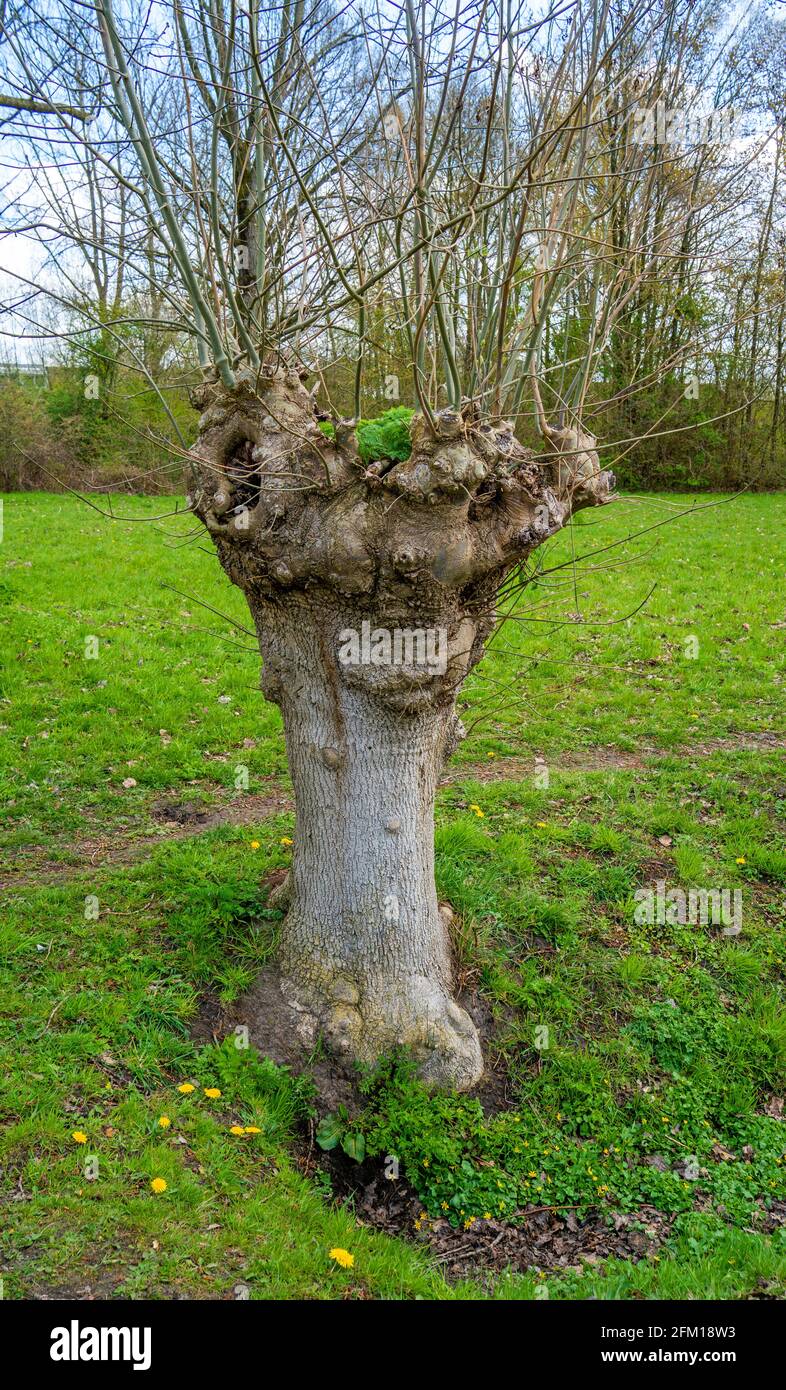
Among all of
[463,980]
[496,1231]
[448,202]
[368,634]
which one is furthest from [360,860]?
[448,202]

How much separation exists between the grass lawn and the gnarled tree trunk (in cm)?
33

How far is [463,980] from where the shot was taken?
15.6 ft

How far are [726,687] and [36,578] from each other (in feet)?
26.3

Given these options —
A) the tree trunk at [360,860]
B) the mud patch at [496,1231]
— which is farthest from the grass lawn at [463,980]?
the tree trunk at [360,860]

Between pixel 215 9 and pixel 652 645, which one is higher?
pixel 215 9

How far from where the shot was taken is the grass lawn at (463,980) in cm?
342

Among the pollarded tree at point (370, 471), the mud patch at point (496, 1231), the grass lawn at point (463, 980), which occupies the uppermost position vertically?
the pollarded tree at point (370, 471)

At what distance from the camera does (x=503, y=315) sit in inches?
130

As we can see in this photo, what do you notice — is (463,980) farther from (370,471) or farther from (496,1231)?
(370,471)

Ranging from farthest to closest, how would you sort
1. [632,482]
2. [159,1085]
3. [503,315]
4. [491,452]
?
[632,482], [159,1085], [491,452], [503,315]

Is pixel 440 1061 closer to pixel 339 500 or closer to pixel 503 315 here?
pixel 339 500

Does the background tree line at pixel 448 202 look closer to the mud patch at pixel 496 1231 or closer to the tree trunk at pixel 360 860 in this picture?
the tree trunk at pixel 360 860

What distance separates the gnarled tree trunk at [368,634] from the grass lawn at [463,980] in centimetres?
33

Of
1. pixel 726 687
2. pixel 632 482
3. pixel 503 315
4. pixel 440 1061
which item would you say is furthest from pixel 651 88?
pixel 632 482
